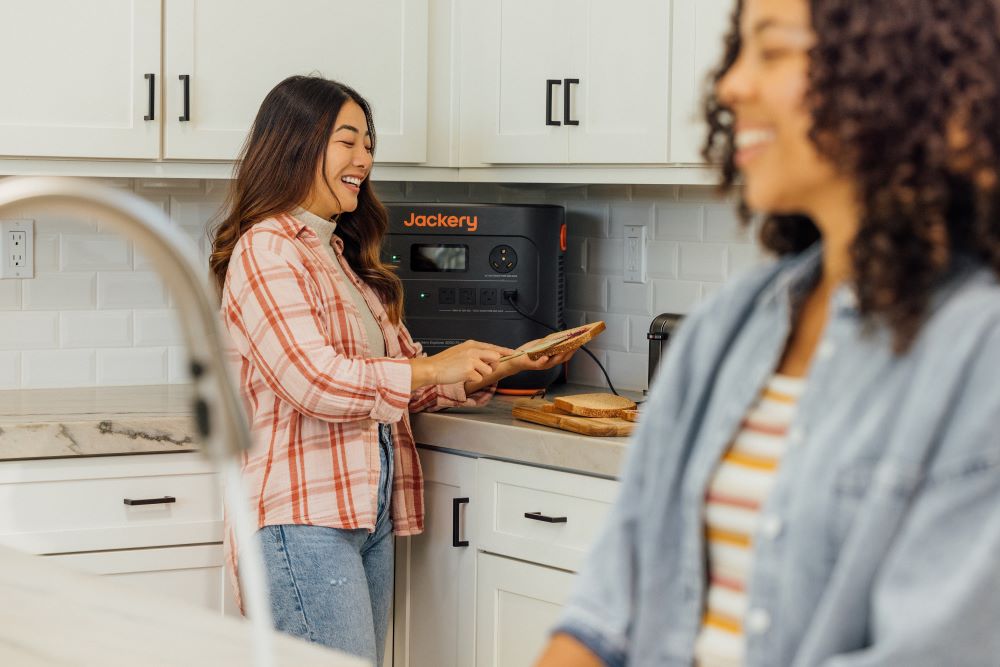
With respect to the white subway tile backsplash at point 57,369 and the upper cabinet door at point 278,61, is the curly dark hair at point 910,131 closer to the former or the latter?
the upper cabinet door at point 278,61

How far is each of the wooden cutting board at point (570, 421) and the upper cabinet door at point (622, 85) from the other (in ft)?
1.84

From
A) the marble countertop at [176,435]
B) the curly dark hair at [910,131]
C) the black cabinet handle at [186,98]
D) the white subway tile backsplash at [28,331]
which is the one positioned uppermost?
the black cabinet handle at [186,98]

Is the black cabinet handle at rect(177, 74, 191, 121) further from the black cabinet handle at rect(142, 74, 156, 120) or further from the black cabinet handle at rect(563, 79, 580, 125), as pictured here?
the black cabinet handle at rect(563, 79, 580, 125)

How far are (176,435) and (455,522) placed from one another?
578 mm

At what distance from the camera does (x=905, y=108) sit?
3.05ft

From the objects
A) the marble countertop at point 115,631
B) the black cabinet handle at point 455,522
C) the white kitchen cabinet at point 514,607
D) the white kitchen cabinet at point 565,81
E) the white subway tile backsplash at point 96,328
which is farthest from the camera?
the white subway tile backsplash at point 96,328

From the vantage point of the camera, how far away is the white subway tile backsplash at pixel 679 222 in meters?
2.98

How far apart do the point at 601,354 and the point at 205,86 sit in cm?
111

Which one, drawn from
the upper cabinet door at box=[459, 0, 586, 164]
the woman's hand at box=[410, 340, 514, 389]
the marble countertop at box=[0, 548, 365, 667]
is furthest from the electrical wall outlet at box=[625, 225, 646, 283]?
the marble countertop at box=[0, 548, 365, 667]

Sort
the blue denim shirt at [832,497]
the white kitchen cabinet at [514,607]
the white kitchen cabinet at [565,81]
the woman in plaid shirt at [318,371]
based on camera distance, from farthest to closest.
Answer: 1. the white kitchen cabinet at [565,81]
2. the white kitchen cabinet at [514,607]
3. the woman in plaid shirt at [318,371]
4. the blue denim shirt at [832,497]

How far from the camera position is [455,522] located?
2.54 m

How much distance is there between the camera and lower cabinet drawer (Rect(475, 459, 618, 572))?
2.35m

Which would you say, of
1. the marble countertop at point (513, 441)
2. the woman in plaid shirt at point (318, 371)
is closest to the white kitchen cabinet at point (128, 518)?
the woman in plaid shirt at point (318, 371)

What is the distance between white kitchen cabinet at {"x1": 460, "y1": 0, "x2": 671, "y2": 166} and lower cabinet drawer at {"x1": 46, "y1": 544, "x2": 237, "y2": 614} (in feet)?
3.46
